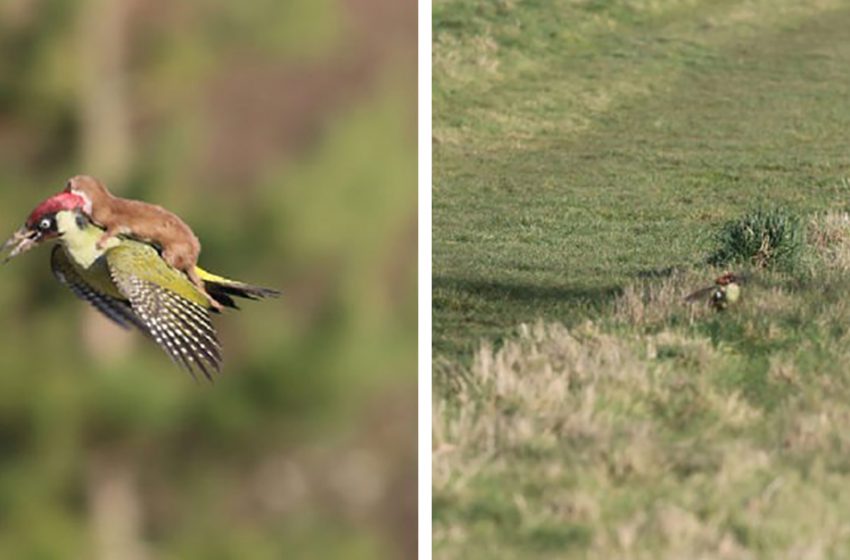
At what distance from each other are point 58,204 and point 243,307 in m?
0.84

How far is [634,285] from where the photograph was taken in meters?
6.29

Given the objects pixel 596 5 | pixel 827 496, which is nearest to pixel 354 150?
pixel 596 5

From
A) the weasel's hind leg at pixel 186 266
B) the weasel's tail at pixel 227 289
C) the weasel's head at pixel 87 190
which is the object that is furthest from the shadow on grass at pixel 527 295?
the weasel's head at pixel 87 190

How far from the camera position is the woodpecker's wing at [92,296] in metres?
5.48

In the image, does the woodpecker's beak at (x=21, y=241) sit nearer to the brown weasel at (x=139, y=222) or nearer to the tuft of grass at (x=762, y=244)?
the brown weasel at (x=139, y=222)

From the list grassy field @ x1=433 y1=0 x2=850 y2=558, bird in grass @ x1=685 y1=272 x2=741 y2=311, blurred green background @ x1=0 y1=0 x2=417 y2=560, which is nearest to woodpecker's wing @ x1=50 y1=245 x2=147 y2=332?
blurred green background @ x1=0 y1=0 x2=417 y2=560

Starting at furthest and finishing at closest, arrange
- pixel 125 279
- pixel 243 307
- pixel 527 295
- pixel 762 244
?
pixel 762 244 → pixel 527 295 → pixel 243 307 → pixel 125 279

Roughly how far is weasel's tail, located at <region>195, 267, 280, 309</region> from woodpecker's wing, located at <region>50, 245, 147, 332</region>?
0.21 meters

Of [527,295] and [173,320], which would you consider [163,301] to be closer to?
[173,320]

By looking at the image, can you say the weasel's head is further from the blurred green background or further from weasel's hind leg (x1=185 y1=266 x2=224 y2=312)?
the blurred green background

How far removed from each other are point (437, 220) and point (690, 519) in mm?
1167

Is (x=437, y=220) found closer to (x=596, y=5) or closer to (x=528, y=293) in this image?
(x=528, y=293)

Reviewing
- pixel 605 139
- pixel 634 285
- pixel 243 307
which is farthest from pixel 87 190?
pixel 605 139

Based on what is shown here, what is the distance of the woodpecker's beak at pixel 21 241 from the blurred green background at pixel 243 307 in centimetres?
30
